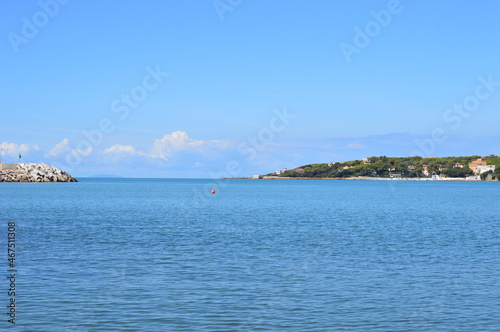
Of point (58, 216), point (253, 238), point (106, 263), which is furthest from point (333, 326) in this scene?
point (58, 216)

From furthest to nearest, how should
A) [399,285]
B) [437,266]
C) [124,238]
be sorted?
[124,238] < [437,266] < [399,285]

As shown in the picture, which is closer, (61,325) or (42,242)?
(61,325)

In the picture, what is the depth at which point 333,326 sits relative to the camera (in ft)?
63.4

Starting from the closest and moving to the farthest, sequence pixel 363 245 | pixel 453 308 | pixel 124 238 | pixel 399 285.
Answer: pixel 453 308, pixel 399 285, pixel 363 245, pixel 124 238

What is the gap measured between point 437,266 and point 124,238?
24.6 metres

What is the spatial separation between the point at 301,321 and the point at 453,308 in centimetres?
632

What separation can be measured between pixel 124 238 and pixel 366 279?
23.7 metres

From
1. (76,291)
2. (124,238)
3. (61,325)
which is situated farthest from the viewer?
(124,238)

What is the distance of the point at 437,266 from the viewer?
31062 mm

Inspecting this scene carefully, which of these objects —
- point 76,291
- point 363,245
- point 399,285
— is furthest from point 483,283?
point 76,291

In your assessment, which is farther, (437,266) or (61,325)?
(437,266)

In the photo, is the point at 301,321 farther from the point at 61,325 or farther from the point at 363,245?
the point at 363,245

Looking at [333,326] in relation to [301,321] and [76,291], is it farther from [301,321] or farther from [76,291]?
[76,291]

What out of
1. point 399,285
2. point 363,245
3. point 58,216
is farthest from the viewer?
point 58,216
